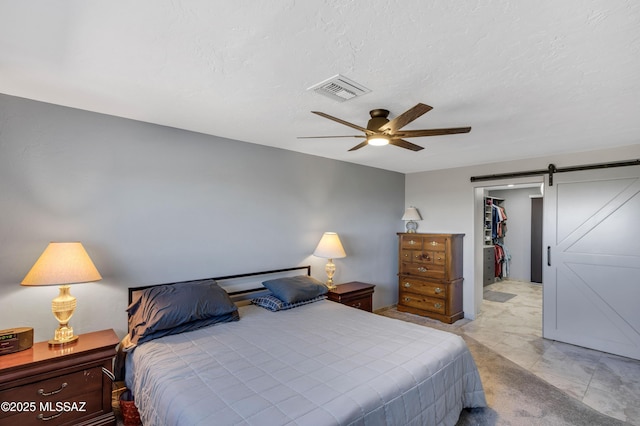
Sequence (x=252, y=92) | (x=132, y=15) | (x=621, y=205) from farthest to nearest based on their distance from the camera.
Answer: (x=621, y=205)
(x=252, y=92)
(x=132, y=15)

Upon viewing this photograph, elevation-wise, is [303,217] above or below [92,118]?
below

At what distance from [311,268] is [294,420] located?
2807 millimetres

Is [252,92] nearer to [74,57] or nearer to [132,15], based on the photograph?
[132,15]

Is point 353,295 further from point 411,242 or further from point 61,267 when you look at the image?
point 61,267

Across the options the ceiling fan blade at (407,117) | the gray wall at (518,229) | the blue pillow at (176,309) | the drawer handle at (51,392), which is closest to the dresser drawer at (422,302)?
the blue pillow at (176,309)

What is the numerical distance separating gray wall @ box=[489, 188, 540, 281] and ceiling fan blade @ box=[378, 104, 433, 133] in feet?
21.7

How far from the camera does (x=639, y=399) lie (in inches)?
103

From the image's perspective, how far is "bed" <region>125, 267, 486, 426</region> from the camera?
1472mm

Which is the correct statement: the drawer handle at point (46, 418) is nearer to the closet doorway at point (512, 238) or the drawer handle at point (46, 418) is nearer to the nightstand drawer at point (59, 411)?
the nightstand drawer at point (59, 411)

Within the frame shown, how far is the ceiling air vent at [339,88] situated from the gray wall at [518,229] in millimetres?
6828

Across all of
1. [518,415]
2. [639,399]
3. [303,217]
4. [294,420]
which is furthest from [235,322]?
[639,399]

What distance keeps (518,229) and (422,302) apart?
14.7ft

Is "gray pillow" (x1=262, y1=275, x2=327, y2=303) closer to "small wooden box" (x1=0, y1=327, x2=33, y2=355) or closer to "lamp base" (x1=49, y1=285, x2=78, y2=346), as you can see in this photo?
"lamp base" (x1=49, y1=285, x2=78, y2=346)

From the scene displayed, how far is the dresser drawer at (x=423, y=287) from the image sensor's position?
15.1 ft
